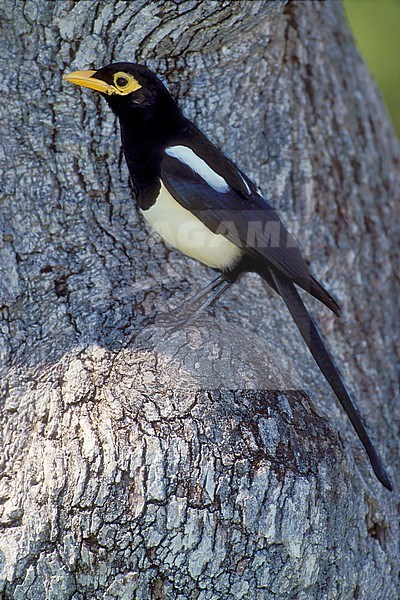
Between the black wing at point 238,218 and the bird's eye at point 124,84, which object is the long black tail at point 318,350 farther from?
the bird's eye at point 124,84

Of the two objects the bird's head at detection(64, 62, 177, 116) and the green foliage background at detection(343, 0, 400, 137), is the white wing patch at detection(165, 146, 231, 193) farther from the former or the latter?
the green foliage background at detection(343, 0, 400, 137)

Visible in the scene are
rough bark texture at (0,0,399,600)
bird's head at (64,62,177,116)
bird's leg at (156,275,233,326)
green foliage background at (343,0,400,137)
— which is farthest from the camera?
green foliage background at (343,0,400,137)

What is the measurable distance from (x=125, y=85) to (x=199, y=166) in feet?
0.89

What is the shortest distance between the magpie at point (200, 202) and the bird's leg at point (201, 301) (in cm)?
7

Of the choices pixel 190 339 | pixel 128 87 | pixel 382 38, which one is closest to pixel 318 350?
pixel 190 339

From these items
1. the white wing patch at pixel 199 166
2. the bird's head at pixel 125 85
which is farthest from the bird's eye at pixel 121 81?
the white wing patch at pixel 199 166

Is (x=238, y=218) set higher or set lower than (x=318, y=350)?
higher

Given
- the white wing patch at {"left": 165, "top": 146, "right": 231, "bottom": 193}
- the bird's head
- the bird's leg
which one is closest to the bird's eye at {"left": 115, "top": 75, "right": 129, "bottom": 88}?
Answer: the bird's head

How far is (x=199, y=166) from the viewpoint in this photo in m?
1.85

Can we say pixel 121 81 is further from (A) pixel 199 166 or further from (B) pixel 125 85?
(A) pixel 199 166

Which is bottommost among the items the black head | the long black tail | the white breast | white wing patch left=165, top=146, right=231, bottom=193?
the long black tail

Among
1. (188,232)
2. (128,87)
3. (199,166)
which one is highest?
(128,87)

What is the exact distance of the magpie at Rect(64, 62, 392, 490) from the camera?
1.79 meters

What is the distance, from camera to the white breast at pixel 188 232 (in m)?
1.86
